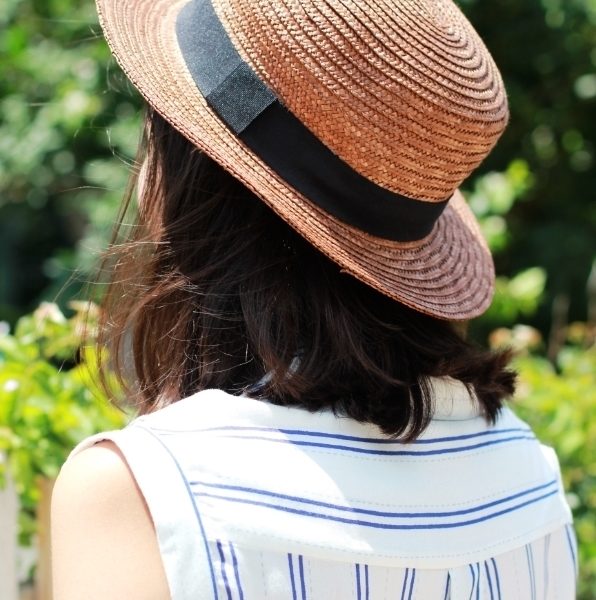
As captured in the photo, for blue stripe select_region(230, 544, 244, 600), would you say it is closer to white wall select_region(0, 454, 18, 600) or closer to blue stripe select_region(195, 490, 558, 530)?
blue stripe select_region(195, 490, 558, 530)

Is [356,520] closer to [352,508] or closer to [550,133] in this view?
[352,508]

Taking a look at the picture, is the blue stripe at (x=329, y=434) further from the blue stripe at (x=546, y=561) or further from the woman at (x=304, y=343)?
the blue stripe at (x=546, y=561)

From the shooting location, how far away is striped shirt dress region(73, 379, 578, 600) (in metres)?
0.92

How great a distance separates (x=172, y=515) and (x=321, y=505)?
16 centimetres

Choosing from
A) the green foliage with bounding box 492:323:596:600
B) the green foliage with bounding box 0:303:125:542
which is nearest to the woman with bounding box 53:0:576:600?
the green foliage with bounding box 0:303:125:542

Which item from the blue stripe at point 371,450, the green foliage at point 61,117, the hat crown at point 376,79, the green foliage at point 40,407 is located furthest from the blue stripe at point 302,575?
the green foliage at point 61,117

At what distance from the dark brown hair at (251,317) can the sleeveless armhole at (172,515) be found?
15 cm

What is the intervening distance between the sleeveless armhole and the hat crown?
428 mm

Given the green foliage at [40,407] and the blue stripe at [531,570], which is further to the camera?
the green foliage at [40,407]

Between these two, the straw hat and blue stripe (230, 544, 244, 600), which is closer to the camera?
blue stripe (230, 544, 244, 600)

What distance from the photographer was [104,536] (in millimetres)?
923

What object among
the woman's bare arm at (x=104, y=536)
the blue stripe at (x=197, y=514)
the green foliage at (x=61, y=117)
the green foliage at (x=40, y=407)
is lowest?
the green foliage at (x=61, y=117)

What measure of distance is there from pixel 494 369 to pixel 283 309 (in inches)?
13.3

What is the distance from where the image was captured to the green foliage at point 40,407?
1.72 m
